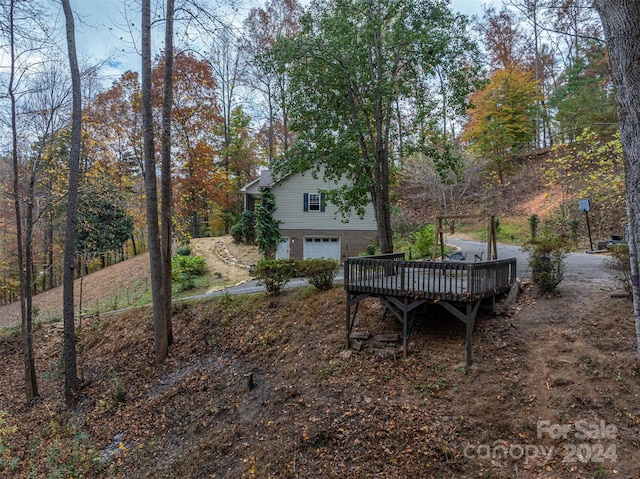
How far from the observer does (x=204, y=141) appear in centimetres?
2039

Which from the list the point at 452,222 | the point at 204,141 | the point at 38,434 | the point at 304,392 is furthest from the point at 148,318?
the point at 452,222

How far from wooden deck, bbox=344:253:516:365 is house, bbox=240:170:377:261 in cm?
1038

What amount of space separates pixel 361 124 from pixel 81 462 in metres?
9.55

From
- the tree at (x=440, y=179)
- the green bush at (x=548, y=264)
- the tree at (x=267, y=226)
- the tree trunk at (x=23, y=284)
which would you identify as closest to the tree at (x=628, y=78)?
the green bush at (x=548, y=264)

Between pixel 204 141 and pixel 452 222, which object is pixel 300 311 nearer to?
pixel 204 141

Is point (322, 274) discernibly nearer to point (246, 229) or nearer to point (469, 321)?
point (469, 321)

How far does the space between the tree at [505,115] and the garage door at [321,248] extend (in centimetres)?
1312

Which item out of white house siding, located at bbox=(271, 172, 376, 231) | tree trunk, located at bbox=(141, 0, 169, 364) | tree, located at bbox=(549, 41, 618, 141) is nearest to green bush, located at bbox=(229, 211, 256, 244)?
white house siding, located at bbox=(271, 172, 376, 231)

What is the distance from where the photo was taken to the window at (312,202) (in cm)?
1831

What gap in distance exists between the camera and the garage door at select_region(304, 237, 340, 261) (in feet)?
60.0

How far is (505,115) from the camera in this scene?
23.2 metres

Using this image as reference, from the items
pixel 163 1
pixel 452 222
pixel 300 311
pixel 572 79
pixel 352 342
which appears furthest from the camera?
pixel 452 222

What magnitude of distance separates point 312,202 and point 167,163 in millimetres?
9873

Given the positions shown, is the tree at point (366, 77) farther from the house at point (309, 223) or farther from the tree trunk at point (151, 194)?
the house at point (309, 223)
